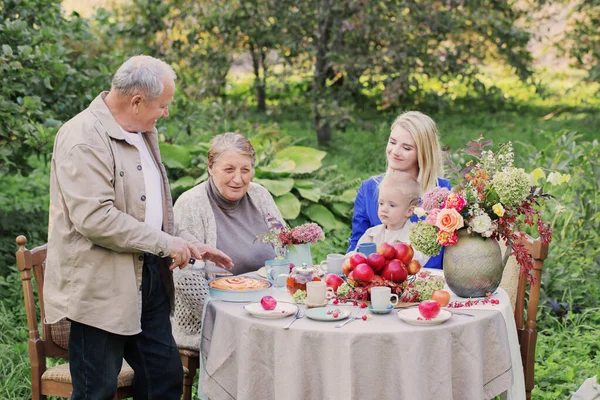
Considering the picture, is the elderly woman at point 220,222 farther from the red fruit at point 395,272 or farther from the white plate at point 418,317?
the white plate at point 418,317

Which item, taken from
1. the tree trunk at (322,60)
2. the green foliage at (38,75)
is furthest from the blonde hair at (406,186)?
the tree trunk at (322,60)

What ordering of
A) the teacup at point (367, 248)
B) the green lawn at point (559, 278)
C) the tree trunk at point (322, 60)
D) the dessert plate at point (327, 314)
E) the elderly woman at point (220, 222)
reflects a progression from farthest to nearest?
1. the tree trunk at point (322, 60)
2. the green lawn at point (559, 278)
3. the elderly woman at point (220, 222)
4. the teacup at point (367, 248)
5. the dessert plate at point (327, 314)

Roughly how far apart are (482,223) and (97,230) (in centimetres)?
154

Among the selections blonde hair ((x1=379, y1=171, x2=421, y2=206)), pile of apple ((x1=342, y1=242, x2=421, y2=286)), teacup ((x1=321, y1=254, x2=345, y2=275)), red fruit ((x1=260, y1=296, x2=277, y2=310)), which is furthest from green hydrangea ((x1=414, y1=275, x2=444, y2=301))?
red fruit ((x1=260, y1=296, x2=277, y2=310))

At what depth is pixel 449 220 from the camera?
3.20m

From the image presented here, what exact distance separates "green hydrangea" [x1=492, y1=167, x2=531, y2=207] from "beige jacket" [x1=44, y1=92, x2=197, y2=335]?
134 centimetres

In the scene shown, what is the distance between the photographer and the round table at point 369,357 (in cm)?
291

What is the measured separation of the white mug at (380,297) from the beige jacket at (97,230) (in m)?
0.83

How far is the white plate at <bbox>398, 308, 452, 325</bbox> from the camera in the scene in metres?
2.95

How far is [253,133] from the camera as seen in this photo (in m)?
8.63

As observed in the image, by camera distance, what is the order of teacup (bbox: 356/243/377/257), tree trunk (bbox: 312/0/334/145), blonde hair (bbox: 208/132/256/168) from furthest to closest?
1. tree trunk (bbox: 312/0/334/145)
2. blonde hair (bbox: 208/132/256/168)
3. teacup (bbox: 356/243/377/257)

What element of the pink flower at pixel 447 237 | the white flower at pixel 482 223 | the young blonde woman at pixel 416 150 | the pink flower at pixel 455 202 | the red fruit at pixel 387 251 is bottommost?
the red fruit at pixel 387 251

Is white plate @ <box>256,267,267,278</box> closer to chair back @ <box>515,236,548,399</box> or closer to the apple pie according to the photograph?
the apple pie

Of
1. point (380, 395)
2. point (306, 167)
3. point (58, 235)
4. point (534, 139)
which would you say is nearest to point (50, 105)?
point (306, 167)
